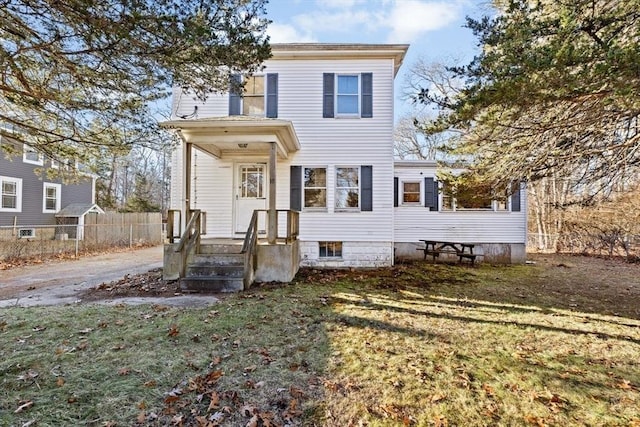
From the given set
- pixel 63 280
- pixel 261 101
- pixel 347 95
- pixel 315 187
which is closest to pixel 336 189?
pixel 315 187

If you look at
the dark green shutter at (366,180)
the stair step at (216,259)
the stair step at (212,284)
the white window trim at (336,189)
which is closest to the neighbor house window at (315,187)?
the white window trim at (336,189)

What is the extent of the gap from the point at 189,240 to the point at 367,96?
6.36 metres

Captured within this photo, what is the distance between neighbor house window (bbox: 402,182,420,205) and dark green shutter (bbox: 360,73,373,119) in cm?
379

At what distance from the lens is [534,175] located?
696cm

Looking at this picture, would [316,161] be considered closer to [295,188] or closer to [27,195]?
[295,188]

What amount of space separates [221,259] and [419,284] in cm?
470

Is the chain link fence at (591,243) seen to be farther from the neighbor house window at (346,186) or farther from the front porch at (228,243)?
the front porch at (228,243)

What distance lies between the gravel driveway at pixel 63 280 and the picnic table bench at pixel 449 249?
320 inches

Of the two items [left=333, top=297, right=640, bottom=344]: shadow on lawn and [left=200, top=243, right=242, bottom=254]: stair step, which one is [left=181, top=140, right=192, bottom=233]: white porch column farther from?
[left=333, top=297, right=640, bottom=344]: shadow on lawn

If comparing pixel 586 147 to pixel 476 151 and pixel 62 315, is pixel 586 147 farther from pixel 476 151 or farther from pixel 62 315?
pixel 62 315

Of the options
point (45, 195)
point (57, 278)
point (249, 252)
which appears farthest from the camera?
point (45, 195)

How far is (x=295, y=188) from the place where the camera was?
10039 millimetres

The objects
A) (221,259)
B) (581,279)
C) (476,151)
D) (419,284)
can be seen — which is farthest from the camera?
(581,279)

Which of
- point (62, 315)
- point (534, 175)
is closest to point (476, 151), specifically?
point (534, 175)
